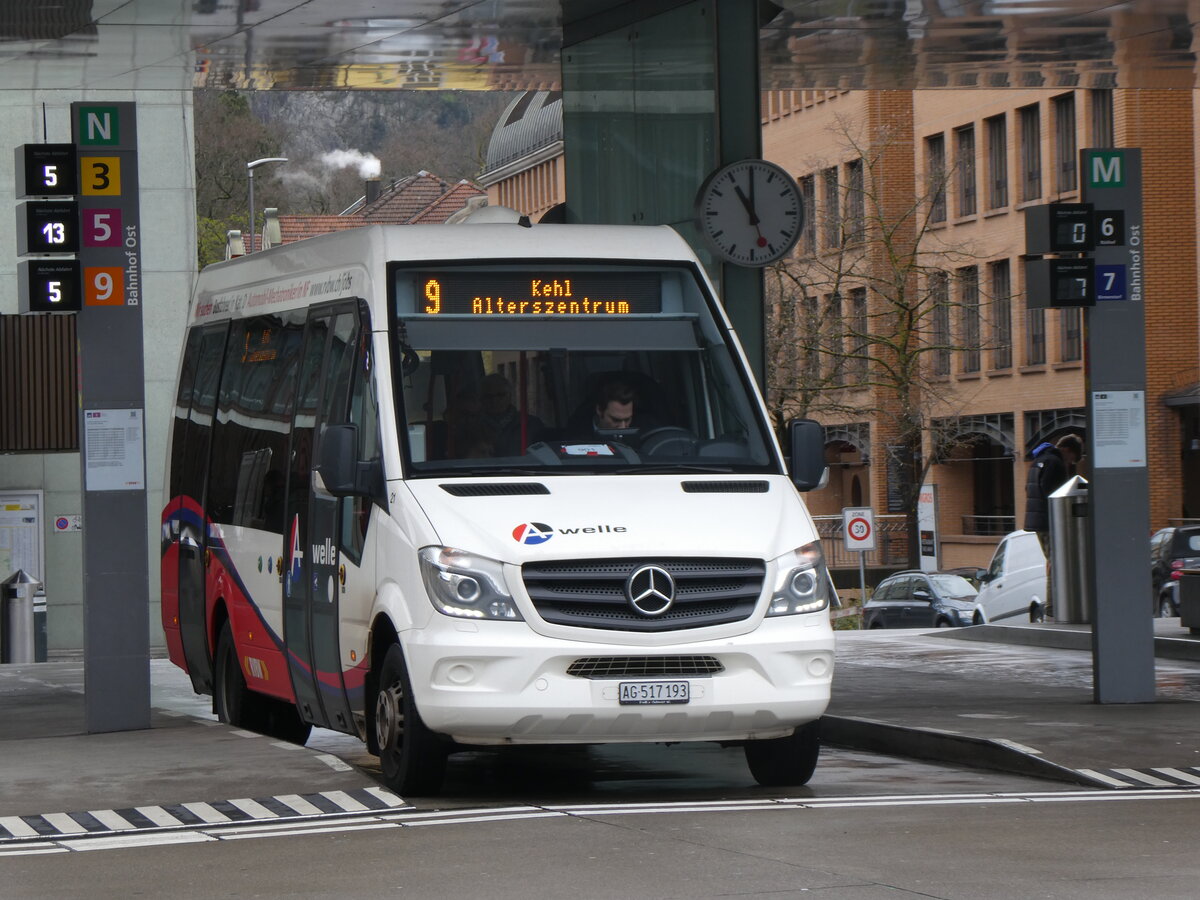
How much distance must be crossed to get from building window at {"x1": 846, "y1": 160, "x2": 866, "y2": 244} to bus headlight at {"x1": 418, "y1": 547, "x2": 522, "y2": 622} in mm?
39037

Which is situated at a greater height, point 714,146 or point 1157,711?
point 714,146

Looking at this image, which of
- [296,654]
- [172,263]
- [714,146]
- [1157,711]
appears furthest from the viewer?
[172,263]

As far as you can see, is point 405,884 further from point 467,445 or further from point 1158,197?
point 1158,197

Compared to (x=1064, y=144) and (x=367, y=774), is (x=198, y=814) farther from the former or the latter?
(x=1064, y=144)

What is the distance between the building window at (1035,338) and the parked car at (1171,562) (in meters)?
21.5

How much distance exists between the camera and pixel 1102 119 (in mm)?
54906

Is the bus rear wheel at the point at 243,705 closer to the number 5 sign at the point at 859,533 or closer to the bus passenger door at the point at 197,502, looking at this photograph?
the bus passenger door at the point at 197,502

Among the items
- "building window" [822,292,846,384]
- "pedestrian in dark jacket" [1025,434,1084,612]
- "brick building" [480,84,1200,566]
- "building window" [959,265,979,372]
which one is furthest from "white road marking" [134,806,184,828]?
"building window" [959,265,979,372]

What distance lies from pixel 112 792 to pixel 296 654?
6.00 ft

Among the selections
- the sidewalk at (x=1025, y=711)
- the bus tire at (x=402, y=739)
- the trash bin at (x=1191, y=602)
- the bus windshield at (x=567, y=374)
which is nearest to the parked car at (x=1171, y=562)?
the sidewalk at (x=1025, y=711)

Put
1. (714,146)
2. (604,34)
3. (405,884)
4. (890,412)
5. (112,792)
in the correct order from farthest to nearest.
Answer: (890,412)
(604,34)
(714,146)
(112,792)
(405,884)

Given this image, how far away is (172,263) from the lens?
34875 mm

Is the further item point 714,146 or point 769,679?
point 714,146

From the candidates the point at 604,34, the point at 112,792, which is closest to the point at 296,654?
the point at 112,792
